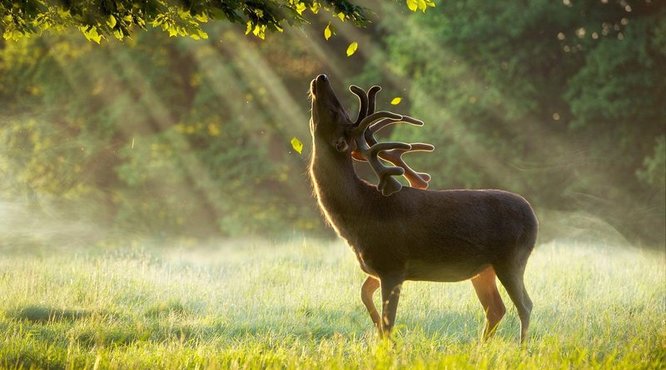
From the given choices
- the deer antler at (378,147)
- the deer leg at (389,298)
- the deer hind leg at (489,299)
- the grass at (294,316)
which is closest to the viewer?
the grass at (294,316)

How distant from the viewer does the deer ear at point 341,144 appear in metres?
7.43

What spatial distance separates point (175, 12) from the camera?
8.21 m

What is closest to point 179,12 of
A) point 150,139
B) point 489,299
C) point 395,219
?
point 395,219

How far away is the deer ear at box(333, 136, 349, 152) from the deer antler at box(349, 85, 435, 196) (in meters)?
0.11

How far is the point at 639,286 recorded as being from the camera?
12391 mm

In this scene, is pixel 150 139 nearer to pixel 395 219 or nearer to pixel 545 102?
pixel 545 102

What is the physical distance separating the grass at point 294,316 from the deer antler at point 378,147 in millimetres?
1326

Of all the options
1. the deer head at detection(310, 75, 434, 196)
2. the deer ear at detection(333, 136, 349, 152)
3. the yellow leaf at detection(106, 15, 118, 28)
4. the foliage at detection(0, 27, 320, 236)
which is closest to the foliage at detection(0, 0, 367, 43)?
the yellow leaf at detection(106, 15, 118, 28)

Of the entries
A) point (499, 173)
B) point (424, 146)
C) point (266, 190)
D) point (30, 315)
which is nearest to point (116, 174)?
point (266, 190)

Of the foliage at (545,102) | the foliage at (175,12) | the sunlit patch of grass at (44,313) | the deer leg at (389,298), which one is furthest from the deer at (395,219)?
the foliage at (545,102)

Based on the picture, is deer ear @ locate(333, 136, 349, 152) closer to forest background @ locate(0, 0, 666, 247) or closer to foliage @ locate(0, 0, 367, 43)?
foliage @ locate(0, 0, 367, 43)

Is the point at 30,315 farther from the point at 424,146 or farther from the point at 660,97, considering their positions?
the point at 660,97

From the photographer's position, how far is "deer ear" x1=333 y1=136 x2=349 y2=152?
743cm

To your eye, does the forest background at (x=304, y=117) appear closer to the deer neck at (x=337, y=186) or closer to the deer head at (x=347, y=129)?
the deer head at (x=347, y=129)
